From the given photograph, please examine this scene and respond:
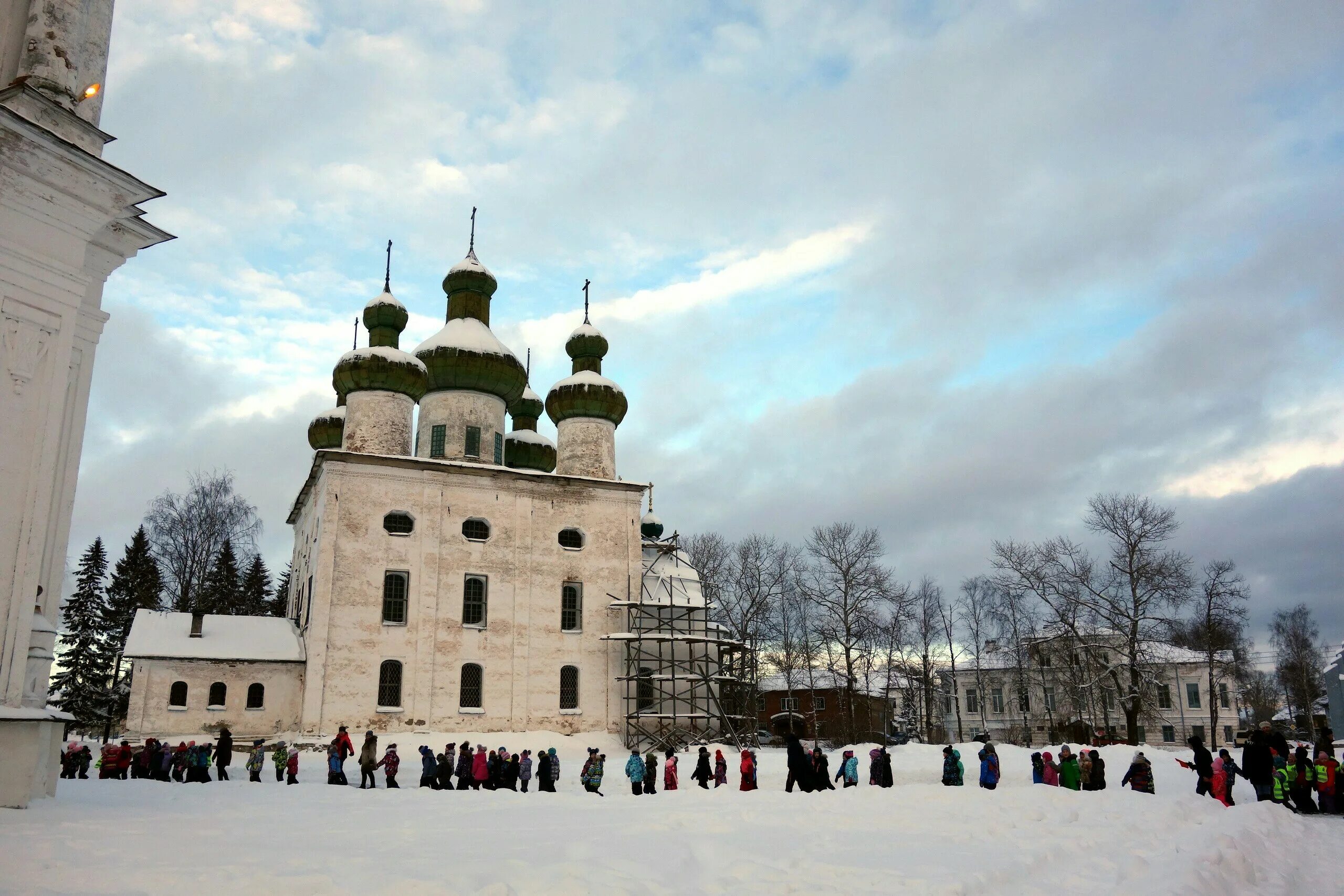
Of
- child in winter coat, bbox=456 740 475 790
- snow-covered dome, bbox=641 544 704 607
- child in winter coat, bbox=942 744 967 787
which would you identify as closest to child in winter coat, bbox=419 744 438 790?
child in winter coat, bbox=456 740 475 790

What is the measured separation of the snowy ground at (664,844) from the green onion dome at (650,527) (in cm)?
2372

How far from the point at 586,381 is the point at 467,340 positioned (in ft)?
14.1

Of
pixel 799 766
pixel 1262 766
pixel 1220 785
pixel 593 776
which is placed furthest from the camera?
pixel 593 776

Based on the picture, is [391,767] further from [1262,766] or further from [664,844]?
[1262,766]

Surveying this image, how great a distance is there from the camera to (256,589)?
47.0 m

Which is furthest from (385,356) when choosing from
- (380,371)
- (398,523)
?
(398,523)

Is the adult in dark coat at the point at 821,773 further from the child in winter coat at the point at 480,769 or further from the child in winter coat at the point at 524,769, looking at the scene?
the child in winter coat at the point at 480,769

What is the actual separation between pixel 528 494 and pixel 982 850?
22.9 metres

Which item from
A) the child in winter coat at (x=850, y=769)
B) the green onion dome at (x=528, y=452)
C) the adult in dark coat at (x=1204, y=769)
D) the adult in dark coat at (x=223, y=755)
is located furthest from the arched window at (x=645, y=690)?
the adult in dark coat at (x=1204, y=769)

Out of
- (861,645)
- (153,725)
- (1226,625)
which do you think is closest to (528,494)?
(153,725)

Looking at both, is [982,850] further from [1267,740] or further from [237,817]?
[1267,740]

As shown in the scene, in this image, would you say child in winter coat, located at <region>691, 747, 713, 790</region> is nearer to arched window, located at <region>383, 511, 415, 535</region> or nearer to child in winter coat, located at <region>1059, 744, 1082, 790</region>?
child in winter coat, located at <region>1059, 744, 1082, 790</region>

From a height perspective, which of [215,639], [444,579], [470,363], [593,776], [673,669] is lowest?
[593,776]

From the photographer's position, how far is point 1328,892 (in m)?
8.48
